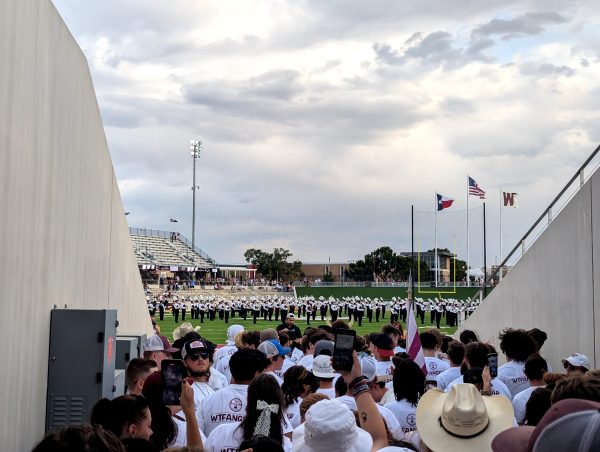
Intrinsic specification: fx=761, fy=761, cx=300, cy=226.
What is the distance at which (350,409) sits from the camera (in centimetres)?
464

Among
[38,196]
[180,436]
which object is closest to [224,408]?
[180,436]

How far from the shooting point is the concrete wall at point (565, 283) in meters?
12.1

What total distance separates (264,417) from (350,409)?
20.8 inches

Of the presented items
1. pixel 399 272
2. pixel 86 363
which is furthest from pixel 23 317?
pixel 399 272

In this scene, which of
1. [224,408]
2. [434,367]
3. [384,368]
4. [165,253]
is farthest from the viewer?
[165,253]

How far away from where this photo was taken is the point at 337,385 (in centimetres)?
604

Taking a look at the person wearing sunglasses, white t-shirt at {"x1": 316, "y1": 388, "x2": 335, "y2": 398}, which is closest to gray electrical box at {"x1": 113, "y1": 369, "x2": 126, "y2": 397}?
the person wearing sunglasses

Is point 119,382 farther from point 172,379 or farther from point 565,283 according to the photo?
point 565,283

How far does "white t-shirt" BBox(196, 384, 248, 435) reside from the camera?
552 centimetres

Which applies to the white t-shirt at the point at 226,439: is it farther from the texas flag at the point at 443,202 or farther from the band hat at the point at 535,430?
the texas flag at the point at 443,202

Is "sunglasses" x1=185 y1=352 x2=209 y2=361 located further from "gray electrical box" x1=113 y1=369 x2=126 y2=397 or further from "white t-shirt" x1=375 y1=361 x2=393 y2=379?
"gray electrical box" x1=113 y1=369 x2=126 y2=397

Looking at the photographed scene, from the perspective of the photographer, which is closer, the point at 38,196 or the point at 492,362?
the point at 492,362

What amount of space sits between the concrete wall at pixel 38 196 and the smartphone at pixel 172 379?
2.67m

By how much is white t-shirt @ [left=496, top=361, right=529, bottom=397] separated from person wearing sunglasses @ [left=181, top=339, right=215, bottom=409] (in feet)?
11.7
